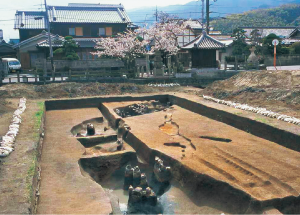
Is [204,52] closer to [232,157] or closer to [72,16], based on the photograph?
[232,157]

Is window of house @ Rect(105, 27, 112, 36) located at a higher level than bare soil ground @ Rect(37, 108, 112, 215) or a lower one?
higher

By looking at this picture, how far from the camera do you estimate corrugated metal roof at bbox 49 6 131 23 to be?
39.3 meters

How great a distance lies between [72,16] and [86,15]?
1677mm

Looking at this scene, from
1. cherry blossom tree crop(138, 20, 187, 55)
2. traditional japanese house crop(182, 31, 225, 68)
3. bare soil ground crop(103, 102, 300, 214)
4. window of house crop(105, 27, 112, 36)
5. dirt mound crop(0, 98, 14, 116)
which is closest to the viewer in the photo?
bare soil ground crop(103, 102, 300, 214)

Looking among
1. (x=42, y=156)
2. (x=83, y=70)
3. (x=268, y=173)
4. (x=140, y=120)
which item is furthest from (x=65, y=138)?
(x=83, y=70)

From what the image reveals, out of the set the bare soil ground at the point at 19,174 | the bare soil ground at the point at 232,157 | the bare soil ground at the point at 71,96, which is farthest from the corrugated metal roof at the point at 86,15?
the bare soil ground at the point at 19,174

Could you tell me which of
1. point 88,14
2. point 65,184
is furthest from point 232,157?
point 88,14

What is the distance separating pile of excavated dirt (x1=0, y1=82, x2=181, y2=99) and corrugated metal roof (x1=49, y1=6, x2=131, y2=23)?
722 inches

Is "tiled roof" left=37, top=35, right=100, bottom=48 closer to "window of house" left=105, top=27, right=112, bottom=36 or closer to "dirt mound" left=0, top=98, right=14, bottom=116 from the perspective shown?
"window of house" left=105, top=27, right=112, bottom=36

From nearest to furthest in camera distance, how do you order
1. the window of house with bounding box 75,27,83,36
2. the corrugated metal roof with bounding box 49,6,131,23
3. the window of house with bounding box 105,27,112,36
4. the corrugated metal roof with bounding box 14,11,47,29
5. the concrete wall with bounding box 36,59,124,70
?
the concrete wall with bounding box 36,59,124,70
the corrugated metal roof with bounding box 14,11,47,29
the corrugated metal roof with bounding box 49,6,131,23
the window of house with bounding box 75,27,83,36
the window of house with bounding box 105,27,112,36

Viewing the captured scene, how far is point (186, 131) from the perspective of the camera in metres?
12.9

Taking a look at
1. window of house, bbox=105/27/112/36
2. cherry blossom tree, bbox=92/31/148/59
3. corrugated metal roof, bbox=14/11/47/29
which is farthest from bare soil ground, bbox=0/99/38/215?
corrugated metal roof, bbox=14/11/47/29

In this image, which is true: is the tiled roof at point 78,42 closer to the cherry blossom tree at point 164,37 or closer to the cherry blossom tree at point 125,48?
the cherry blossom tree at point 125,48

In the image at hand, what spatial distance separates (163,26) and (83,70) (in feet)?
36.7
